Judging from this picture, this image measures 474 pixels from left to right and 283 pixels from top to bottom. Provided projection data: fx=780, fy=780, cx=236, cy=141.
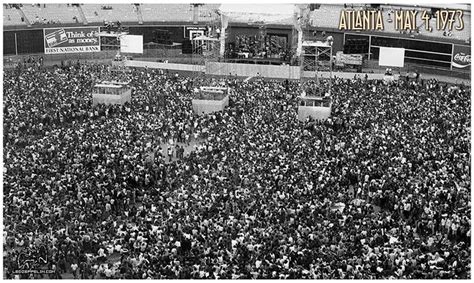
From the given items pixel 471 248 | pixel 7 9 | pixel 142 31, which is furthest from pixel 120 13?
pixel 471 248

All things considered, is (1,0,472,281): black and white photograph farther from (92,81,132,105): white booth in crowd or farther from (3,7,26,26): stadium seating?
(3,7,26,26): stadium seating

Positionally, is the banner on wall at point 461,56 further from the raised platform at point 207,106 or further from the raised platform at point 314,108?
the raised platform at point 207,106

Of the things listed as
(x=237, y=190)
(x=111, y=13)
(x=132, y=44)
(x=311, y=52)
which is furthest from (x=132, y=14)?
(x=237, y=190)

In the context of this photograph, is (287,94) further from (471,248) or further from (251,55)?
Result: (471,248)

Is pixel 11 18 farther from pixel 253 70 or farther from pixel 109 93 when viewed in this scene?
pixel 109 93

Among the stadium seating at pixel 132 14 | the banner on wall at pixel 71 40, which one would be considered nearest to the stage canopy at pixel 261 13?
the stadium seating at pixel 132 14

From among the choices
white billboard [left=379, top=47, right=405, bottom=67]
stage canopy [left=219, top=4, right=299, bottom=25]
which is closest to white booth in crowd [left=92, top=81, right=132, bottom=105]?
stage canopy [left=219, top=4, right=299, bottom=25]
